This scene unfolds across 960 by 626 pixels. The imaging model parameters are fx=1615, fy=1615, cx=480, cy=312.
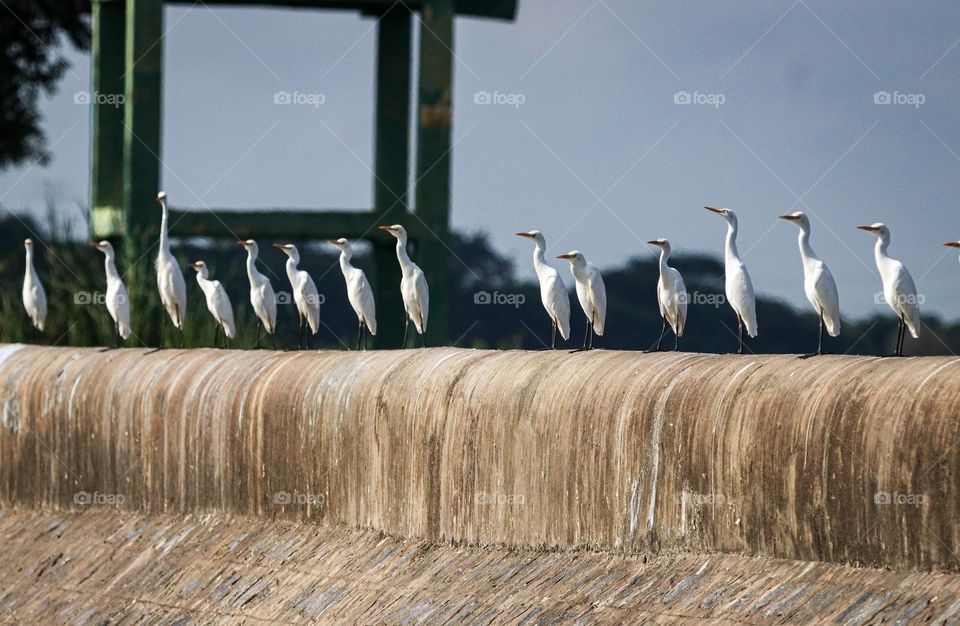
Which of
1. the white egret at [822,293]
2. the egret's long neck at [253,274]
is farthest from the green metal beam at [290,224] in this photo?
the white egret at [822,293]

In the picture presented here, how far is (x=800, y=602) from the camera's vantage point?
306 inches

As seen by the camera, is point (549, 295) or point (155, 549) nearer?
point (549, 295)

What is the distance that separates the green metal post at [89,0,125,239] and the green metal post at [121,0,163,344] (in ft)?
5.56

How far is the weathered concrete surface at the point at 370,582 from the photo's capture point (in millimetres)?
7801

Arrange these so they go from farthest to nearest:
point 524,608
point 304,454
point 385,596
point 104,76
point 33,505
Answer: point 104,76 < point 33,505 < point 304,454 < point 385,596 < point 524,608

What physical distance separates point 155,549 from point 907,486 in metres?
8.18

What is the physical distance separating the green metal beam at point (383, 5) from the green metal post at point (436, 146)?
0.53 metres

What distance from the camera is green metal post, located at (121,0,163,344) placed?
22344mm

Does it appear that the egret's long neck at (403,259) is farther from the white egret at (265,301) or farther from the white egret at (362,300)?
the white egret at (265,301)

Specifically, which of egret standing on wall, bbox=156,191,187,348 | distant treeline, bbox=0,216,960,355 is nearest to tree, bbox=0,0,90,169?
Result: distant treeline, bbox=0,216,960,355

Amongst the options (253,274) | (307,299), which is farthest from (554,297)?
(253,274)

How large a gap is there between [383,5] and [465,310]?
27.7 metres

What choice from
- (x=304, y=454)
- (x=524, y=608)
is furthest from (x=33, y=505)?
(x=524, y=608)

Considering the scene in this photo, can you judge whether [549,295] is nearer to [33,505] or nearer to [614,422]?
[614,422]
